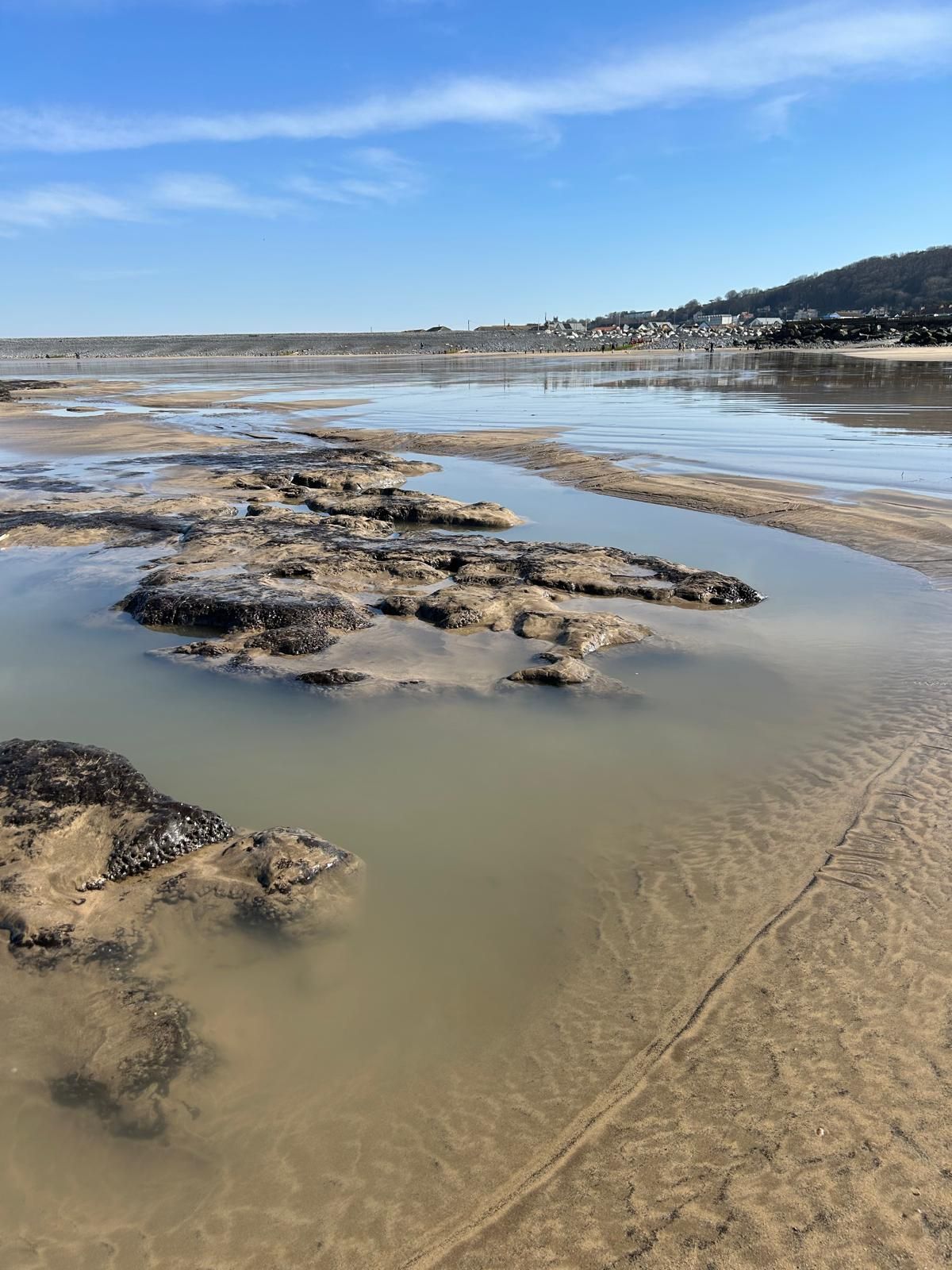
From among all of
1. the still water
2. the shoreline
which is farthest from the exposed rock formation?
the shoreline

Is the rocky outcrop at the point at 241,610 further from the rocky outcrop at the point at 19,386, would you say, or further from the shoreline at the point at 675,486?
the rocky outcrop at the point at 19,386

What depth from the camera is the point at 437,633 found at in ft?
21.7

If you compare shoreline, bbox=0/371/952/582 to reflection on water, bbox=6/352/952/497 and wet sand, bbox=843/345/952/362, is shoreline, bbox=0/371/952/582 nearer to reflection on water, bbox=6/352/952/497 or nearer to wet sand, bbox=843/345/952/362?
reflection on water, bbox=6/352/952/497

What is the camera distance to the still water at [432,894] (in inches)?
91.1

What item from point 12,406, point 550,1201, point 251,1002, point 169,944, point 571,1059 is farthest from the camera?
point 12,406

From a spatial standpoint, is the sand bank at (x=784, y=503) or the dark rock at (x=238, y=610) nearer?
the dark rock at (x=238, y=610)

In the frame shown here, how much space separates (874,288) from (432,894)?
14207cm

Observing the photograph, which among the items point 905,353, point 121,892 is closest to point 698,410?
point 121,892

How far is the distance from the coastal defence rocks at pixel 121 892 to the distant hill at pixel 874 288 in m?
114

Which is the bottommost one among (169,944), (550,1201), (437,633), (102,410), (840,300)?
(550,1201)

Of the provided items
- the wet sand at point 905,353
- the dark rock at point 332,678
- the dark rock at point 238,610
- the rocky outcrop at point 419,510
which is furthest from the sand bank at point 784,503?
the wet sand at point 905,353

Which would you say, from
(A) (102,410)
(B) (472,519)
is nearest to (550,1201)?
(B) (472,519)

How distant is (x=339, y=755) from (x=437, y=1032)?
2.08m

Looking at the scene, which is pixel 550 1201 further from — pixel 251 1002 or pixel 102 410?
pixel 102 410
